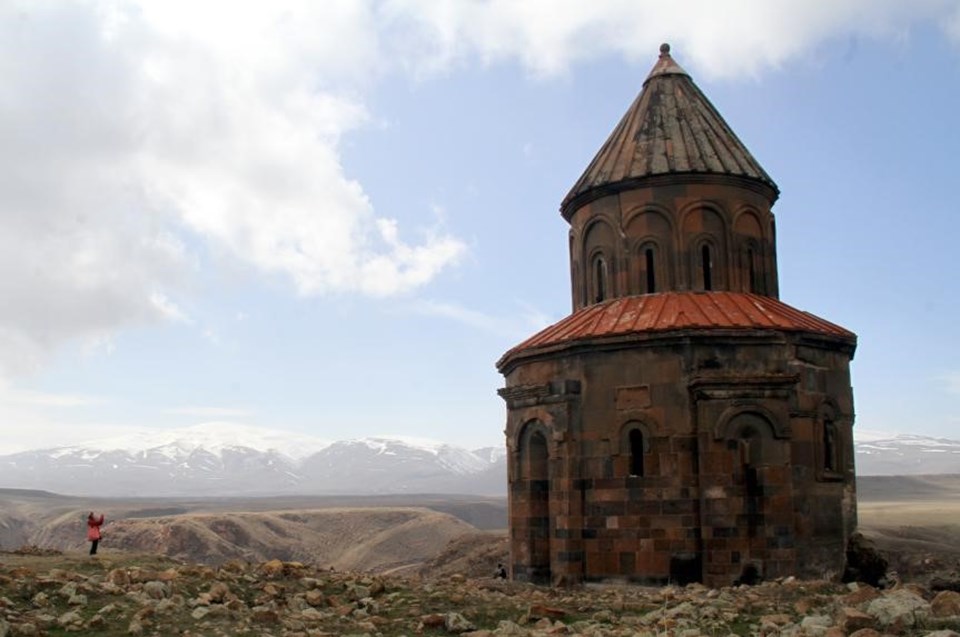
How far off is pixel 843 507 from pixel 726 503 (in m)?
2.54

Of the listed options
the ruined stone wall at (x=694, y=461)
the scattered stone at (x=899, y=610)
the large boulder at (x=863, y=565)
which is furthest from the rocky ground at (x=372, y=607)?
the large boulder at (x=863, y=565)

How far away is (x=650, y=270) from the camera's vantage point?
53.0 feet

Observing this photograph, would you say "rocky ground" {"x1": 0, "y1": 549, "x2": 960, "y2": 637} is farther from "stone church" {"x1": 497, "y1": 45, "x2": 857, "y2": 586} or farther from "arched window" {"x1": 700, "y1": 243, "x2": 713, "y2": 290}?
"arched window" {"x1": 700, "y1": 243, "x2": 713, "y2": 290}

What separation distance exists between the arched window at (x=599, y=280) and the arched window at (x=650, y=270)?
867mm

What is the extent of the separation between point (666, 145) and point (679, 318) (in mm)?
3737

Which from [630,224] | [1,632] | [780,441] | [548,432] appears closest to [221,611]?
[1,632]

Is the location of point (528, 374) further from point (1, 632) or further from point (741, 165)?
point (1, 632)

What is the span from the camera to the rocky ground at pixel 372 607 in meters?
8.19

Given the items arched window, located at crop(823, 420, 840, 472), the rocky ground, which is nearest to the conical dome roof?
arched window, located at crop(823, 420, 840, 472)

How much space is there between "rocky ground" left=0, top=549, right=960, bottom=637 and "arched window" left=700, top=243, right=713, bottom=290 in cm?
569

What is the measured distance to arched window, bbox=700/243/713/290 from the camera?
629 inches

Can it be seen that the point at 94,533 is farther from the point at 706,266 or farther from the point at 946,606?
the point at 946,606

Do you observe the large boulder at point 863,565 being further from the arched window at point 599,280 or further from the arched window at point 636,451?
the arched window at point 599,280

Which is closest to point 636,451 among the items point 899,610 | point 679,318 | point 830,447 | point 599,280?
point 679,318
